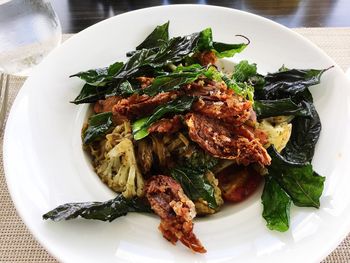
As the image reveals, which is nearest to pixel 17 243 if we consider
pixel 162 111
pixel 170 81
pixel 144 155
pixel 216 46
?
pixel 144 155

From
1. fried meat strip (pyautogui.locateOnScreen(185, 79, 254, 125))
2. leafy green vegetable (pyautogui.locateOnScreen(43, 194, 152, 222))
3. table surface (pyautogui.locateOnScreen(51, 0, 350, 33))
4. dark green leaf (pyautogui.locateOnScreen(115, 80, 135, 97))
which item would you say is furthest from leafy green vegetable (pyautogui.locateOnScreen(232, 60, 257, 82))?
table surface (pyautogui.locateOnScreen(51, 0, 350, 33))

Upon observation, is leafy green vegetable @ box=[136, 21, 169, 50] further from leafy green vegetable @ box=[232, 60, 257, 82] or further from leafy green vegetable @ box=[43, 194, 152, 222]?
leafy green vegetable @ box=[43, 194, 152, 222]

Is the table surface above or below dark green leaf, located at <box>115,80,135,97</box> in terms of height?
below

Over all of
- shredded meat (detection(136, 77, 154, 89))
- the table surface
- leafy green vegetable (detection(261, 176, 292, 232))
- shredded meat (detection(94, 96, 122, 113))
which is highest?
shredded meat (detection(136, 77, 154, 89))

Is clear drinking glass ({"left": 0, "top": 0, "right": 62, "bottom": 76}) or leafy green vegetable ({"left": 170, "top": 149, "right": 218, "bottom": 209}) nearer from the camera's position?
leafy green vegetable ({"left": 170, "top": 149, "right": 218, "bottom": 209})

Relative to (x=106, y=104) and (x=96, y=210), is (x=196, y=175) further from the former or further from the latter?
(x=106, y=104)

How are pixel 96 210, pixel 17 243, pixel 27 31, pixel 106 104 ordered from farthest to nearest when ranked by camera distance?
pixel 27 31
pixel 106 104
pixel 17 243
pixel 96 210

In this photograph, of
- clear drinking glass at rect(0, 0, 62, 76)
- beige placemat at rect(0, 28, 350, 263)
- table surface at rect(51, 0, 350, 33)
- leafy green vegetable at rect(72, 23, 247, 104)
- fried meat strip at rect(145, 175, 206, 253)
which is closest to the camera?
fried meat strip at rect(145, 175, 206, 253)
